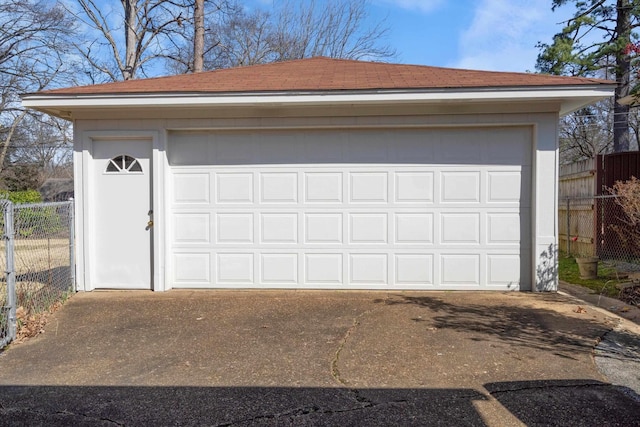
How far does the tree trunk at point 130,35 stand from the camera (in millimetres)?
18141

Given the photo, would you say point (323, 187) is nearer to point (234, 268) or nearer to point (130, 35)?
point (234, 268)

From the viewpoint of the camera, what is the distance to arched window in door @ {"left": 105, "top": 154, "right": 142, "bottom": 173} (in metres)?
7.03

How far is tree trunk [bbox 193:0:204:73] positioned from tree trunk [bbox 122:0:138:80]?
308 cm

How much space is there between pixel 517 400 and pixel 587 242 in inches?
331

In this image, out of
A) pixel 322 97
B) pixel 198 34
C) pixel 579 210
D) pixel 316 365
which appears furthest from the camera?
pixel 198 34

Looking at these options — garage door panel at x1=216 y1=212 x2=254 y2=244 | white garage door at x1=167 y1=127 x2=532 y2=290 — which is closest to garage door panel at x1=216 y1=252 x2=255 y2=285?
white garage door at x1=167 y1=127 x2=532 y2=290

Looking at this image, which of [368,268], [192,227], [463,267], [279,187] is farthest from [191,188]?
[463,267]

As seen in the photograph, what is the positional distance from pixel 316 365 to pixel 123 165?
4.60m

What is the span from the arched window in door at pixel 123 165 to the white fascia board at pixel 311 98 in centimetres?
81

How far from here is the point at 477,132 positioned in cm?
686

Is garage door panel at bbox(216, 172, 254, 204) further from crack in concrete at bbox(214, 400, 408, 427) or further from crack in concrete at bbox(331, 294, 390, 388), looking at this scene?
crack in concrete at bbox(214, 400, 408, 427)

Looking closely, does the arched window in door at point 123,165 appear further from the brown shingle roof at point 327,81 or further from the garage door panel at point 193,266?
the garage door panel at point 193,266

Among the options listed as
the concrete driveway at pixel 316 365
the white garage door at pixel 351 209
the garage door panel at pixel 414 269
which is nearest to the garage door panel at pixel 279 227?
the white garage door at pixel 351 209

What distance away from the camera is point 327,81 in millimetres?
6984
